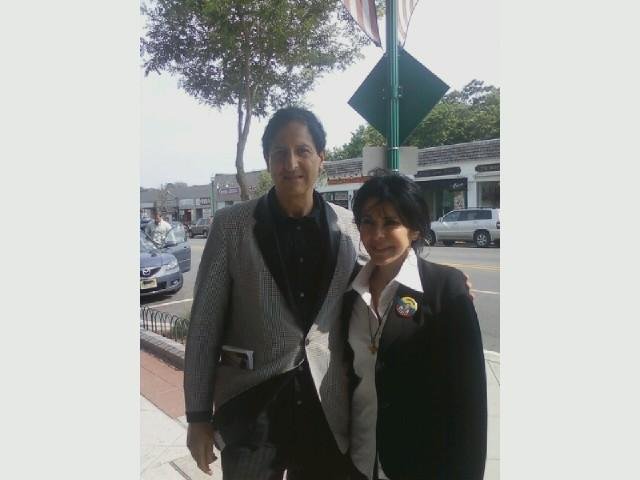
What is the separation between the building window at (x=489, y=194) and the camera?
169 cm

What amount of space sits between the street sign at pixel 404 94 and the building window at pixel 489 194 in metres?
0.37

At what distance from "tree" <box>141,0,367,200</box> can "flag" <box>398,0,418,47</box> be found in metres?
0.19

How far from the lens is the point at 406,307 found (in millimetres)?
1276

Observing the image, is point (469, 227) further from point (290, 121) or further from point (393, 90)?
point (290, 121)

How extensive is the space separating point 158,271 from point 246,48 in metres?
4.30

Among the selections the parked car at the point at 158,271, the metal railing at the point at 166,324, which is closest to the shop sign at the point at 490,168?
the metal railing at the point at 166,324

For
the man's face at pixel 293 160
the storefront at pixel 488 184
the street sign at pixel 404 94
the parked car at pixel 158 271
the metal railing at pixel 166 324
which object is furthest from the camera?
the parked car at pixel 158 271

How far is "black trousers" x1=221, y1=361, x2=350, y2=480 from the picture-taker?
1.40 meters

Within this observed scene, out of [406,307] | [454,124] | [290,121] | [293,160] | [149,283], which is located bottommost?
[149,283]

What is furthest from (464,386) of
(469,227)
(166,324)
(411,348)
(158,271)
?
(158,271)

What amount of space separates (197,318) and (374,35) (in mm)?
1332

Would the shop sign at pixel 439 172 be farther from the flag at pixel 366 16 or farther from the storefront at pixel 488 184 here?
the flag at pixel 366 16

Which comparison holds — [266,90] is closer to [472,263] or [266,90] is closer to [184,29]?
[184,29]

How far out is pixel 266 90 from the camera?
2.00 meters
